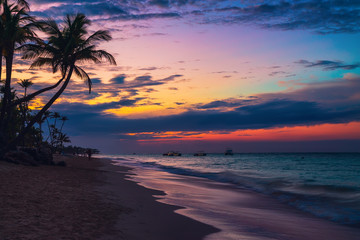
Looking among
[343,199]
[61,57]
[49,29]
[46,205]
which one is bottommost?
[343,199]

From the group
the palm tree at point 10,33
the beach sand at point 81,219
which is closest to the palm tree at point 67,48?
the palm tree at point 10,33

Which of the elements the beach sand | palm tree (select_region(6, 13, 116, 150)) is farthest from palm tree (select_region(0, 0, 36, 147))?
the beach sand

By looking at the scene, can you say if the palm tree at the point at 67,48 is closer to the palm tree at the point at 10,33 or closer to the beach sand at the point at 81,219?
the palm tree at the point at 10,33

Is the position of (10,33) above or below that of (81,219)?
above

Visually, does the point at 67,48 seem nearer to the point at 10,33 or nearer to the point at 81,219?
the point at 10,33

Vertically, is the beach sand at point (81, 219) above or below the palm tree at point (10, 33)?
below

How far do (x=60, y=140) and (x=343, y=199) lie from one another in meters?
92.5

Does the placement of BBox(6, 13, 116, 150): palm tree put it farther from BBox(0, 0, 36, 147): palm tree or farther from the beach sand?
the beach sand

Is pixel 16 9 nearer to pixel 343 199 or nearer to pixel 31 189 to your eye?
pixel 31 189

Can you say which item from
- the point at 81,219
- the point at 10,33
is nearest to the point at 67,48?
the point at 10,33

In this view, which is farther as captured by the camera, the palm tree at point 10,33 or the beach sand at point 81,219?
the palm tree at point 10,33

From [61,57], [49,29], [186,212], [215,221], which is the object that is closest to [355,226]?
[215,221]

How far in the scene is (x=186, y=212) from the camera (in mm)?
9727

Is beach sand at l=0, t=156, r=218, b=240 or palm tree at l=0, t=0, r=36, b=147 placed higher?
palm tree at l=0, t=0, r=36, b=147
